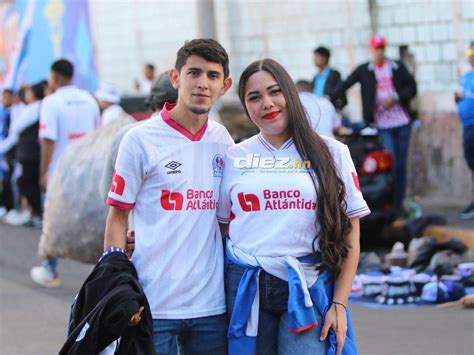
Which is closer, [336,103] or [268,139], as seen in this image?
[268,139]

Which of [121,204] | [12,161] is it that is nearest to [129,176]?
[121,204]

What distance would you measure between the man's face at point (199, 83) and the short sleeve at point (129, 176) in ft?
0.87

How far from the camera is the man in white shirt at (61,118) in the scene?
10820 mm

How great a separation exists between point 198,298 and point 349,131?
7.46m

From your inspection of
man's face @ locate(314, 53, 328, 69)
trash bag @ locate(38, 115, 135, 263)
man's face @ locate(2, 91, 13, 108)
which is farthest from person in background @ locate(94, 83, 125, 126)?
trash bag @ locate(38, 115, 135, 263)

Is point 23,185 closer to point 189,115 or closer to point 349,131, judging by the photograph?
point 349,131

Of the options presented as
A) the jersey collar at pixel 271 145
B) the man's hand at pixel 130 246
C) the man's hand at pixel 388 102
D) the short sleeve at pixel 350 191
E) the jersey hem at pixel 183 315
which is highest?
the man's hand at pixel 388 102

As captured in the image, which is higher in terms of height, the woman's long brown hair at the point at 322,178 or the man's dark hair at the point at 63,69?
the man's dark hair at the point at 63,69

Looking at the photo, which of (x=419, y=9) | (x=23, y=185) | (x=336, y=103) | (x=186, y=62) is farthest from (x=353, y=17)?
(x=186, y=62)

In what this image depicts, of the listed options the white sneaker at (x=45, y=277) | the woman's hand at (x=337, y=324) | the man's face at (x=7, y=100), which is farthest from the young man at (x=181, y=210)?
the man's face at (x=7, y=100)

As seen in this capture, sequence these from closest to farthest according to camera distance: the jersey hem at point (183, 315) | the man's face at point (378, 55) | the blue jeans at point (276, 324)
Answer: the blue jeans at point (276, 324), the jersey hem at point (183, 315), the man's face at point (378, 55)

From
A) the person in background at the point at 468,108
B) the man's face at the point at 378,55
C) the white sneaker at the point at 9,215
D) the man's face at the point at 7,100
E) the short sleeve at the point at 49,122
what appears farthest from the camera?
the man's face at the point at 7,100

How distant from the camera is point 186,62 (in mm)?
4277

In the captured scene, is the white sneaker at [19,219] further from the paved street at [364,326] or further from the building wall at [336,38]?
the paved street at [364,326]
